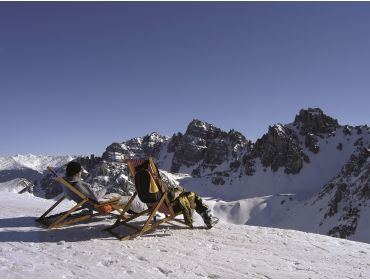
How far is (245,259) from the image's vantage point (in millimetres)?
9305

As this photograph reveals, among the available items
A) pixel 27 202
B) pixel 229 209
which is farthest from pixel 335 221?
pixel 27 202

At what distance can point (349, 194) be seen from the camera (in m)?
171

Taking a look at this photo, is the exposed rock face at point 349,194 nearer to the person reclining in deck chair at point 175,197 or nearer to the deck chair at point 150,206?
the person reclining in deck chair at point 175,197

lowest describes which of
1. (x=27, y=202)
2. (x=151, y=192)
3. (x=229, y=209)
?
(x=229, y=209)

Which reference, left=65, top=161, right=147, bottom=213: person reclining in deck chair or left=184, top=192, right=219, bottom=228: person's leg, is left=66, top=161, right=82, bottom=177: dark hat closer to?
left=65, top=161, right=147, bottom=213: person reclining in deck chair

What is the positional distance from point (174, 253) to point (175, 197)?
2.43 metres

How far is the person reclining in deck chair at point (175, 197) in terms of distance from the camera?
10906mm

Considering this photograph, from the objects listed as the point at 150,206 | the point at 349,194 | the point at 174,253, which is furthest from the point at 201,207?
the point at 349,194

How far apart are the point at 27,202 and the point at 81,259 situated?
30.0 feet

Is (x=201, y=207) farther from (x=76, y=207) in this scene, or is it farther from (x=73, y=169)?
(x=73, y=169)

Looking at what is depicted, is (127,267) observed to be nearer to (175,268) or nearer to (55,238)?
(175,268)

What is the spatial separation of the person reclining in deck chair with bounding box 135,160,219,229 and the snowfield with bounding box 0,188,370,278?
0.40 metres

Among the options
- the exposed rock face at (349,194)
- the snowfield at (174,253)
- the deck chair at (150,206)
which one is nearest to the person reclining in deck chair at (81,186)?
the deck chair at (150,206)

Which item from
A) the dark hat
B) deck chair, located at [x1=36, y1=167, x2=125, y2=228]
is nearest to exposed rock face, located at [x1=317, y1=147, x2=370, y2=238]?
deck chair, located at [x1=36, y1=167, x2=125, y2=228]
